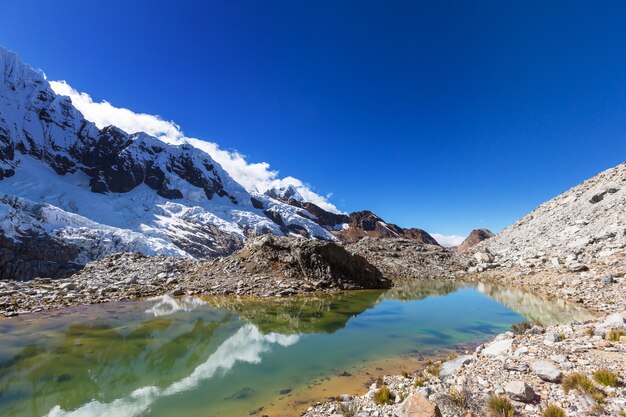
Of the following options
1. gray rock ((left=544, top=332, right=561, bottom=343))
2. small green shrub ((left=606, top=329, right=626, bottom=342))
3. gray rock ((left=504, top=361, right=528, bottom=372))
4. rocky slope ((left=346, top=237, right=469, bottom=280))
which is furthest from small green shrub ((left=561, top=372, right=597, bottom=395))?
rocky slope ((left=346, top=237, right=469, bottom=280))

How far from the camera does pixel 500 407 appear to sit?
20.1 ft

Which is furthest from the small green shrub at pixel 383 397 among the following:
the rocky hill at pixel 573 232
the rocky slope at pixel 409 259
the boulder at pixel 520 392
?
the rocky slope at pixel 409 259

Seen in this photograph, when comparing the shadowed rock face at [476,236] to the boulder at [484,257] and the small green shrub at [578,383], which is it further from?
the small green shrub at [578,383]

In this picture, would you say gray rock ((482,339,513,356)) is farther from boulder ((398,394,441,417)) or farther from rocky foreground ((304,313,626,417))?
boulder ((398,394,441,417))

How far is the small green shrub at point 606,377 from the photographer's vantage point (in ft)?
20.5

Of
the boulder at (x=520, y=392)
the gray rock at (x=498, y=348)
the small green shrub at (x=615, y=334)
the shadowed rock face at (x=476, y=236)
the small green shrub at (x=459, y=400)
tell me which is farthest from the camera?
the shadowed rock face at (x=476, y=236)

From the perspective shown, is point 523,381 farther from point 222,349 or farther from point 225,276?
point 225,276

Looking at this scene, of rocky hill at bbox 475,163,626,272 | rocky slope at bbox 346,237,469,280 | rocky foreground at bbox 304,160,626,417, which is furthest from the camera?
rocky slope at bbox 346,237,469,280

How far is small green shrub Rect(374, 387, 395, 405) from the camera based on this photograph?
781 cm

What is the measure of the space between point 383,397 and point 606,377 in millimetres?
4430

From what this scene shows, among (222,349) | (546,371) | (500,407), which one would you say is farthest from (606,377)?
(222,349)

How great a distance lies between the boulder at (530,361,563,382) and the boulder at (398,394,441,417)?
2495 millimetres

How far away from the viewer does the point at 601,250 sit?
1127 inches

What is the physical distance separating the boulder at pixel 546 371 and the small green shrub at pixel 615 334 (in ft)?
10.2
